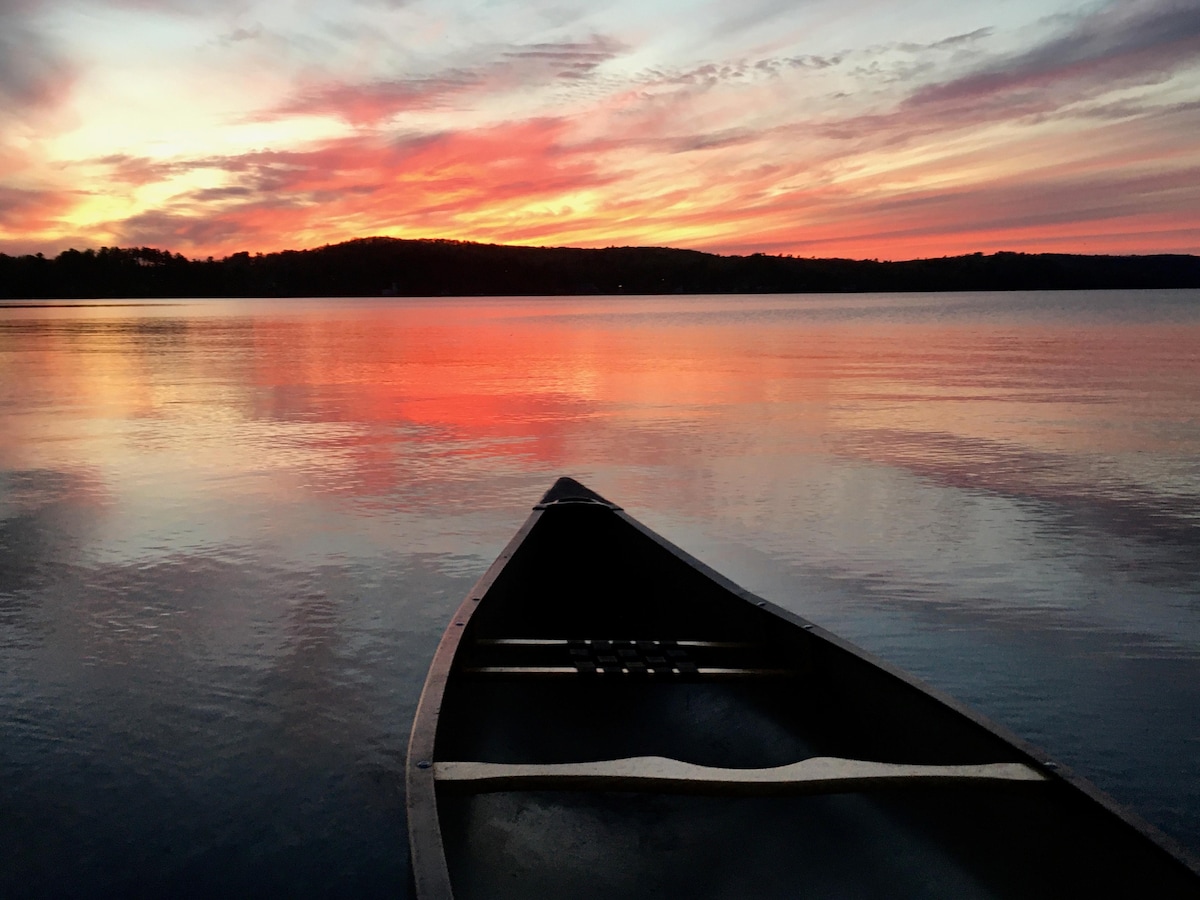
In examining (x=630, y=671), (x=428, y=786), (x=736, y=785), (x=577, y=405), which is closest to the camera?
(x=428, y=786)

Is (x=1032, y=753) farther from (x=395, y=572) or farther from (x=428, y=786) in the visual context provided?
(x=395, y=572)

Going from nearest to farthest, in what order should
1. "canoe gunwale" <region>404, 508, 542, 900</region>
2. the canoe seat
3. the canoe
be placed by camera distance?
"canoe gunwale" <region>404, 508, 542, 900</region> < the canoe < the canoe seat

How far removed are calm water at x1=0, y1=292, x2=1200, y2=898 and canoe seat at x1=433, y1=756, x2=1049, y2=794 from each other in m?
1.38

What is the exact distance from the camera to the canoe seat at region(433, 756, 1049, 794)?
3393mm

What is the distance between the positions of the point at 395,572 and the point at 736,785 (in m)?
6.20

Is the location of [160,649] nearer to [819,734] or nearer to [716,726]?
[716,726]

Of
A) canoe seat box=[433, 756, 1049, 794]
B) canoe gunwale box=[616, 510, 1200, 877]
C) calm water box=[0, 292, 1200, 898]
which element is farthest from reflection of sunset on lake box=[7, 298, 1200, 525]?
canoe seat box=[433, 756, 1049, 794]

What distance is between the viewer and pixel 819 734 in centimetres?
459

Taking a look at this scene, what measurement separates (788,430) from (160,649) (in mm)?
13566

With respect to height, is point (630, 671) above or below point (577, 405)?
below

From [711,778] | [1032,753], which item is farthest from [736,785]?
[1032,753]

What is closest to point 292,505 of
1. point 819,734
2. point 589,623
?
point 589,623

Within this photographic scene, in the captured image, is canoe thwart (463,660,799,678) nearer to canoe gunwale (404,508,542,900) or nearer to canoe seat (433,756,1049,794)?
canoe gunwale (404,508,542,900)

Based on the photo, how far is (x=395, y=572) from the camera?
9055 mm
